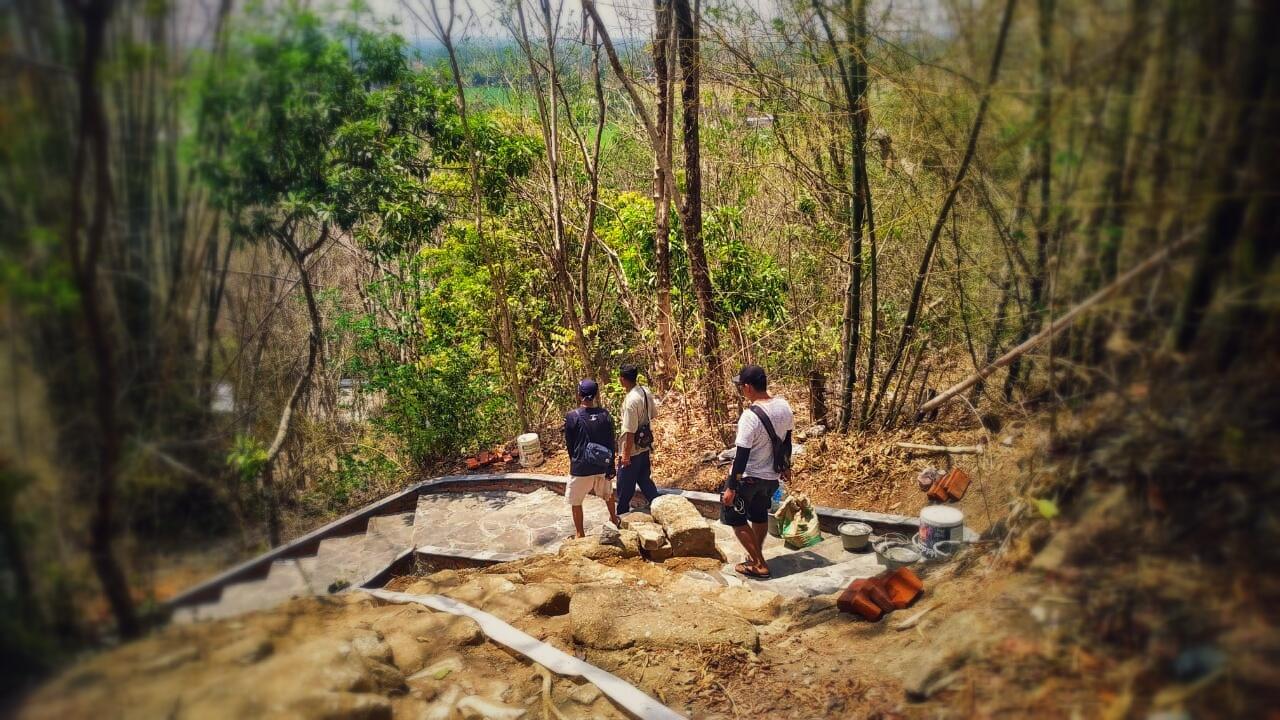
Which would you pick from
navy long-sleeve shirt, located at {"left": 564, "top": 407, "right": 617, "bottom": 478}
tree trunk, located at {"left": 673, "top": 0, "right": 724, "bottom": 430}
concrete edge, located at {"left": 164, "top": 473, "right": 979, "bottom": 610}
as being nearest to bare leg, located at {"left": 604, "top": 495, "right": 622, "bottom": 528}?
navy long-sleeve shirt, located at {"left": 564, "top": 407, "right": 617, "bottom": 478}

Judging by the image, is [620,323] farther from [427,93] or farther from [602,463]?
[602,463]

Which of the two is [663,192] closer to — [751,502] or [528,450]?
[528,450]

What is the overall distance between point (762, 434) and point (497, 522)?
389 centimetres

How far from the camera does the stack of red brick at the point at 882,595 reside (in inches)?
168

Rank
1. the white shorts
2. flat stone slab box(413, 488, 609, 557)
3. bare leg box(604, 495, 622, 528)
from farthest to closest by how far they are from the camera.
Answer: flat stone slab box(413, 488, 609, 557), bare leg box(604, 495, 622, 528), the white shorts

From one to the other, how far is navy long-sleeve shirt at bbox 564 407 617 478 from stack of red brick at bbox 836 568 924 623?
8.83ft

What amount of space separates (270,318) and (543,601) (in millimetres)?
2780

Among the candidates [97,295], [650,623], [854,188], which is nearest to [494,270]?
[854,188]

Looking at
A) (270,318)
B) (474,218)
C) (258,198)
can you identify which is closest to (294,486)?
(270,318)

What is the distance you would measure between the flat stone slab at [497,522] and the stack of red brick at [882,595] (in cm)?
325

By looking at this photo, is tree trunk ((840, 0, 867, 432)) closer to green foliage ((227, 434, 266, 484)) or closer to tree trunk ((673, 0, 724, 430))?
tree trunk ((673, 0, 724, 430))

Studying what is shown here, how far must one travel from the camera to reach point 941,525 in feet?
17.5

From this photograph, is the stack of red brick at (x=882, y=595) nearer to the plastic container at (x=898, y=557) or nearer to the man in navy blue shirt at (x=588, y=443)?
the plastic container at (x=898, y=557)

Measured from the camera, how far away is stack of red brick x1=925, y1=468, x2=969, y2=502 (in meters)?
6.34
